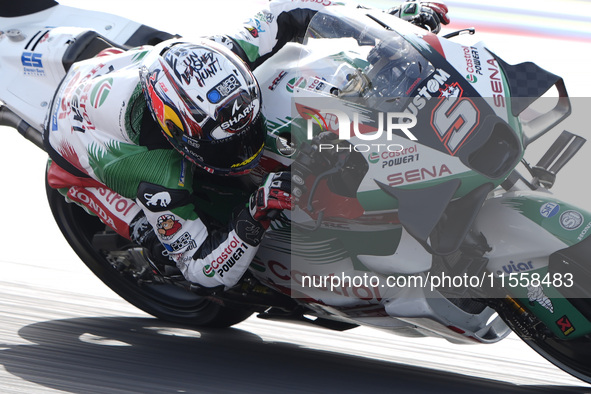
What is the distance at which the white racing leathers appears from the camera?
348cm

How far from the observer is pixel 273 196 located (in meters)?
3.16

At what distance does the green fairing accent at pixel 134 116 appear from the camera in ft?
11.8

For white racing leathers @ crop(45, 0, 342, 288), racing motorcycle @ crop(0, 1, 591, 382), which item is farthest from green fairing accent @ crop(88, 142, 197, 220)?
racing motorcycle @ crop(0, 1, 591, 382)

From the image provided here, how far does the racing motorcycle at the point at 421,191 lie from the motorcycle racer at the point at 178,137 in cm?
17

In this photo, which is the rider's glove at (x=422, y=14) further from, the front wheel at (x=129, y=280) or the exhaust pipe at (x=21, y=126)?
the exhaust pipe at (x=21, y=126)

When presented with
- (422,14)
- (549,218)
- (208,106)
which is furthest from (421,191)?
(422,14)

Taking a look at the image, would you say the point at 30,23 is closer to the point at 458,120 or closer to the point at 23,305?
the point at 23,305

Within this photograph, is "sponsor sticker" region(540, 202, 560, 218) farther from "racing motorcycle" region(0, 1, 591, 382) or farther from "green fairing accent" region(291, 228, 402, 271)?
"green fairing accent" region(291, 228, 402, 271)

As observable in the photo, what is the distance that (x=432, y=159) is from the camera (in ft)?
9.53

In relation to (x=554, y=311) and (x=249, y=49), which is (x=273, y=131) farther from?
(x=554, y=311)

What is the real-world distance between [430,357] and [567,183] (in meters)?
1.36

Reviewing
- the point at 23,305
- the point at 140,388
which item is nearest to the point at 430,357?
the point at 140,388

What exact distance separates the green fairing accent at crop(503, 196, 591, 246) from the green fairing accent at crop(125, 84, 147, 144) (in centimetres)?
154

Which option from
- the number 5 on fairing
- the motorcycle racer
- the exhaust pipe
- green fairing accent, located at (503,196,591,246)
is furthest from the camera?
the exhaust pipe
